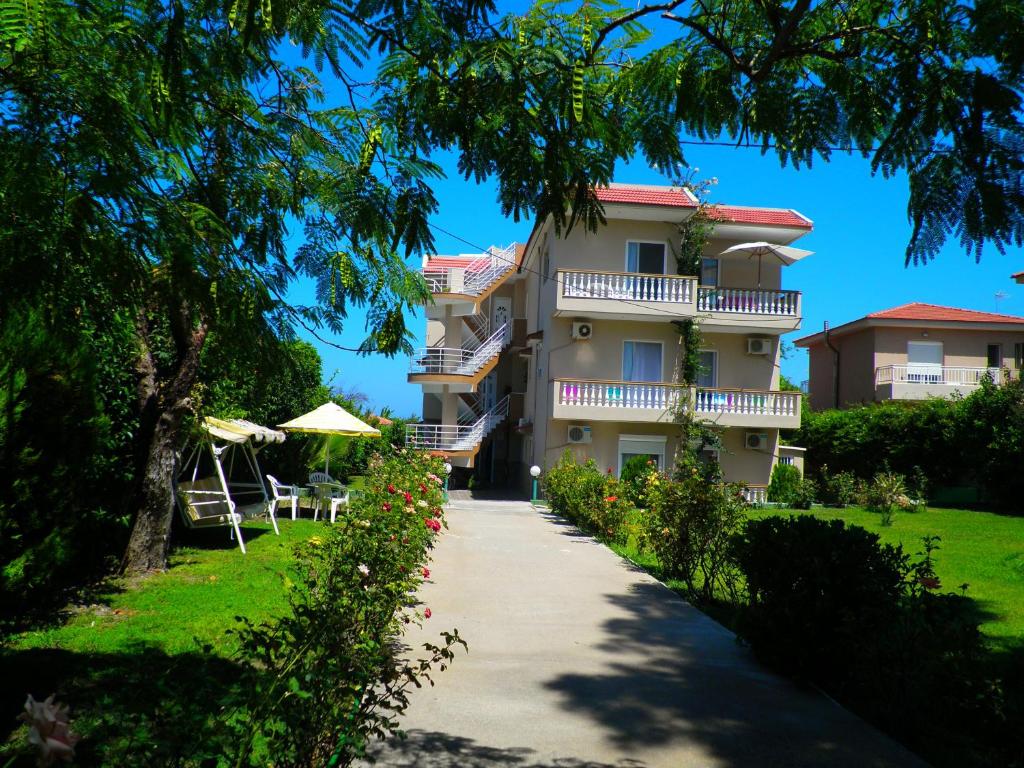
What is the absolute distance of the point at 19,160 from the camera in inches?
116

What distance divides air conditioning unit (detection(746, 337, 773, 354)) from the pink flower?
25196mm

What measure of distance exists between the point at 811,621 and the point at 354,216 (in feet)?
14.1

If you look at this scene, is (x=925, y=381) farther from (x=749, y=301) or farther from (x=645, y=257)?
(x=645, y=257)

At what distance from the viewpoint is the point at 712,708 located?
5.27 meters

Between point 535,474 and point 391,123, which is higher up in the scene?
point 391,123

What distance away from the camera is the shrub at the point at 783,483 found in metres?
24.0

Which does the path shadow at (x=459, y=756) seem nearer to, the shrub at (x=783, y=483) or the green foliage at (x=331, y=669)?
the green foliage at (x=331, y=669)

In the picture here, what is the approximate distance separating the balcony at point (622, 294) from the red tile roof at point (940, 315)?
470 inches

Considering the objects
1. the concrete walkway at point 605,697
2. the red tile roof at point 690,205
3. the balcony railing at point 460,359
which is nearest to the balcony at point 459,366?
the balcony railing at point 460,359

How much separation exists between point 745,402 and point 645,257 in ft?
18.1

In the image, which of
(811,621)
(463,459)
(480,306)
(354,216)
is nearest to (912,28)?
(354,216)

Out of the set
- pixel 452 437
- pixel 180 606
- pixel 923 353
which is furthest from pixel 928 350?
pixel 180 606

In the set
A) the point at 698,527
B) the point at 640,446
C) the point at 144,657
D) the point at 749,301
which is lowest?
the point at 144,657

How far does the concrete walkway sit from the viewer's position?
4.46 meters
